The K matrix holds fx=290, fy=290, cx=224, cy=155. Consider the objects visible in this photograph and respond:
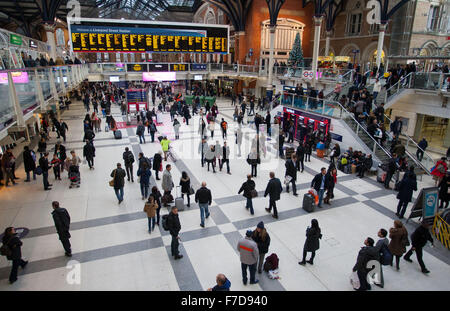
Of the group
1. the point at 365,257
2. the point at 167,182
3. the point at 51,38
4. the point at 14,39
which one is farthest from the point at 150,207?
the point at 51,38

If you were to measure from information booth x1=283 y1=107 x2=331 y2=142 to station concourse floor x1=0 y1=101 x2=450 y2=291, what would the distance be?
4.14 m

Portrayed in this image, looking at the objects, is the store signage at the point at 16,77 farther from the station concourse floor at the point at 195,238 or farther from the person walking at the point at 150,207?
the person walking at the point at 150,207

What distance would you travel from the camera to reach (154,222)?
26.8ft

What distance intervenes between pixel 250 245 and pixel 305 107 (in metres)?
13.4

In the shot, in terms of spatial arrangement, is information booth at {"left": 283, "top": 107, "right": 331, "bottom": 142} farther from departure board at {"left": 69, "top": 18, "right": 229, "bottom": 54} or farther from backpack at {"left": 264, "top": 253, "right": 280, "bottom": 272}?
departure board at {"left": 69, "top": 18, "right": 229, "bottom": 54}

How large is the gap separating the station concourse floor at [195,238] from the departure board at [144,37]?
17.2 meters

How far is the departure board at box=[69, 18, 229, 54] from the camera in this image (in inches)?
974

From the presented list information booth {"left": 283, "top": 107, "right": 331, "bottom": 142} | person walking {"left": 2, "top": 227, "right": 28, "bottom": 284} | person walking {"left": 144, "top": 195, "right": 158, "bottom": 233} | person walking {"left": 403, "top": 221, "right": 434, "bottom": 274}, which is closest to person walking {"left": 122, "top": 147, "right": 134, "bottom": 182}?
person walking {"left": 144, "top": 195, "right": 158, "bottom": 233}

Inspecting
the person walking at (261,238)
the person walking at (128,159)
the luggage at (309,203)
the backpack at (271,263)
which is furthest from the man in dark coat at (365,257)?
the person walking at (128,159)

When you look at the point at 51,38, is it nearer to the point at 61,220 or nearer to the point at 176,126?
the point at 176,126

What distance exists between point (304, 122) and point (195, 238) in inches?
471

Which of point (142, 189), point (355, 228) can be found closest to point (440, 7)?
point (355, 228)

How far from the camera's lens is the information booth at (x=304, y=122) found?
16.1 metres
